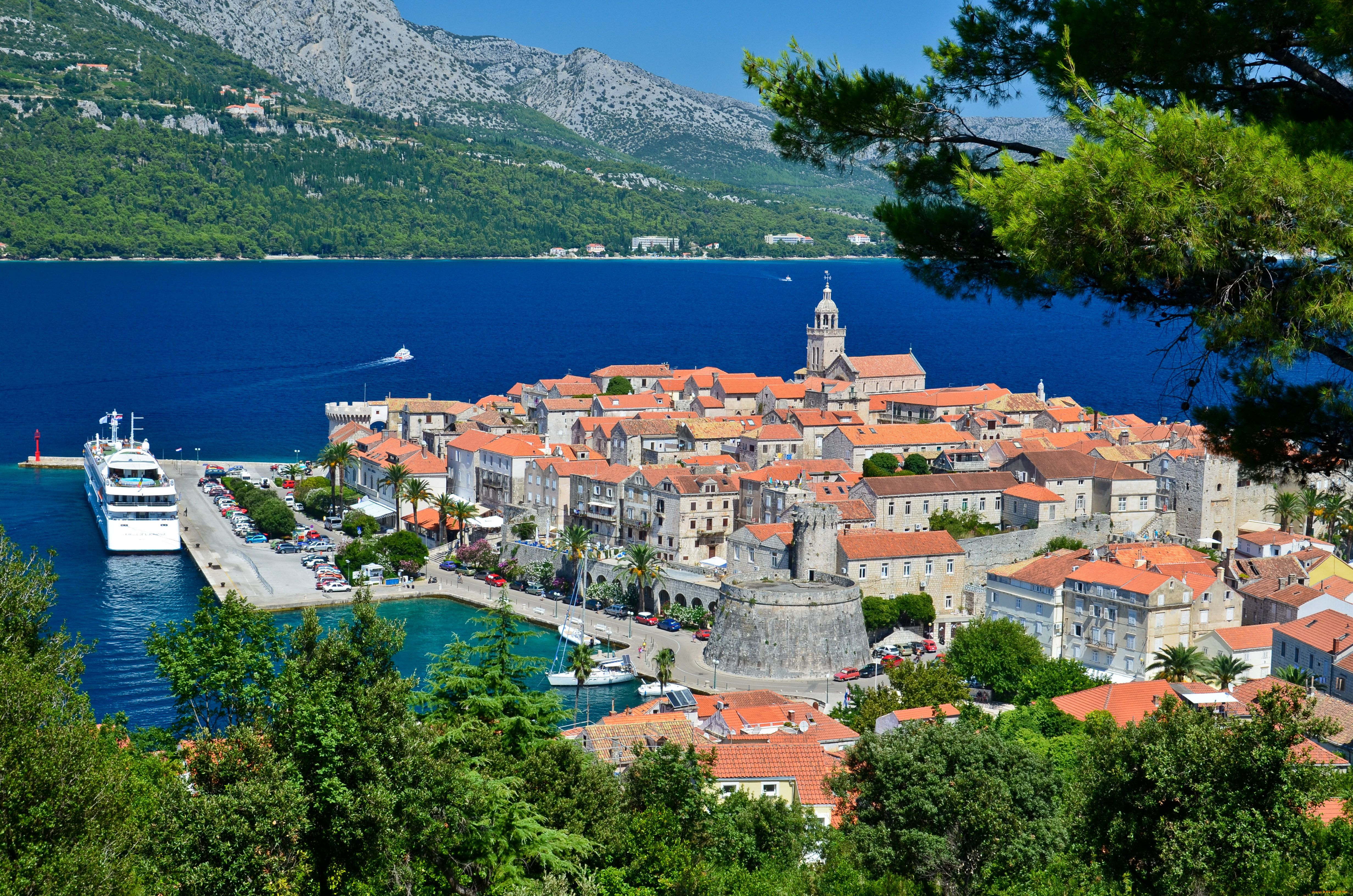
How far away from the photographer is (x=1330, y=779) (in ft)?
55.8

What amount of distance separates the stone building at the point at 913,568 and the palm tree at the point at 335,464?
1141 inches

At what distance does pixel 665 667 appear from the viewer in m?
45.0

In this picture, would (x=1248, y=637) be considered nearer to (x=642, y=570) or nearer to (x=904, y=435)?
(x=642, y=570)

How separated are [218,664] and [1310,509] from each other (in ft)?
154

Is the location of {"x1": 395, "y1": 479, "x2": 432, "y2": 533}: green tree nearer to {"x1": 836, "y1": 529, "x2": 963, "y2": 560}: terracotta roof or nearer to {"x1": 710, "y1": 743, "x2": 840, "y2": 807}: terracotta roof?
{"x1": 836, "y1": 529, "x2": 963, "y2": 560}: terracotta roof

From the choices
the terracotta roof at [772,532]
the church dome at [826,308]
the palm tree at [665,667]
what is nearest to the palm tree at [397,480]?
the terracotta roof at [772,532]

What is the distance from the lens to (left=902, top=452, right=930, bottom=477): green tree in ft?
206

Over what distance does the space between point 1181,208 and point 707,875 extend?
13.3m

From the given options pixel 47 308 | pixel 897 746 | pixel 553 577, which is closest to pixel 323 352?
pixel 47 308

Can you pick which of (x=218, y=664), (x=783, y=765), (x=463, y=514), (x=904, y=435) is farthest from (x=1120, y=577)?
(x=218, y=664)

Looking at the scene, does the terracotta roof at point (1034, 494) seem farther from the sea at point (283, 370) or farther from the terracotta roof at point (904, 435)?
the sea at point (283, 370)

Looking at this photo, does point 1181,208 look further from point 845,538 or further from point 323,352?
point 323,352

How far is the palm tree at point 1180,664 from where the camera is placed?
41.3 meters

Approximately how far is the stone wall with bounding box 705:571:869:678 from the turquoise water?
3.91m
